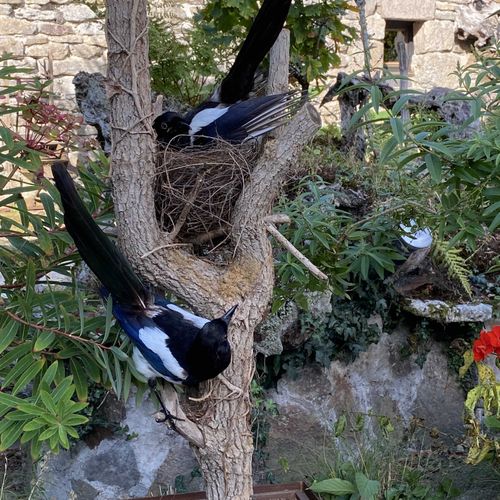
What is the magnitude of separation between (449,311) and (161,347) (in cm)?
214

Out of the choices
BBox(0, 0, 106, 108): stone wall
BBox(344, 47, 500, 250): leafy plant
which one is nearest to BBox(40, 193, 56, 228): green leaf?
BBox(344, 47, 500, 250): leafy plant

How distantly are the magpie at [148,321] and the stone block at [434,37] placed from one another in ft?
18.9

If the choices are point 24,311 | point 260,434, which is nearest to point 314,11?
point 260,434

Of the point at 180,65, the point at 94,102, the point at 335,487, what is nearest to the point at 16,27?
the point at 180,65

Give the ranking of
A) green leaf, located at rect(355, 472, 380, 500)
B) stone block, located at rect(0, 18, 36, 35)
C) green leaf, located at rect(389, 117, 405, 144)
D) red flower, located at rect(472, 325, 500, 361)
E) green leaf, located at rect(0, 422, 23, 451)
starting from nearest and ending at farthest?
1. green leaf, located at rect(0, 422, 23, 451)
2. green leaf, located at rect(389, 117, 405, 144)
3. red flower, located at rect(472, 325, 500, 361)
4. green leaf, located at rect(355, 472, 380, 500)
5. stone block, located at rect(0, 18, 36, 35)

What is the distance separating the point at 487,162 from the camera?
6.03ft

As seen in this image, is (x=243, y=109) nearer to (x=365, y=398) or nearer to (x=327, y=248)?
(x=327, y=248)

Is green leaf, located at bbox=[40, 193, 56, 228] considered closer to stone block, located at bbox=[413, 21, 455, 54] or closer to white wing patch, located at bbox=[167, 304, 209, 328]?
white wing patch, located at bbox=[167, 304, 209, 328]

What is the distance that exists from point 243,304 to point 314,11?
2.44 metres

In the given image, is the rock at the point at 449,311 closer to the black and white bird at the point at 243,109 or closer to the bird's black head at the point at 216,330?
the black and white bird at the point at 243,109

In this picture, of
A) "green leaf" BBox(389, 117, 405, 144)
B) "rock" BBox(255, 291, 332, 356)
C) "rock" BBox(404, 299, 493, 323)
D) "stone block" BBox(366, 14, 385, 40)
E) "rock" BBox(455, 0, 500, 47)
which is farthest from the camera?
"rock" BBox(455, 0, 500, 47)

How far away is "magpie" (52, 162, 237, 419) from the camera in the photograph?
1.48 metres

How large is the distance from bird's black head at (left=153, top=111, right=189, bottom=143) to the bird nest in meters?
0.19

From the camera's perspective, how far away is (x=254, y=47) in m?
1.93
